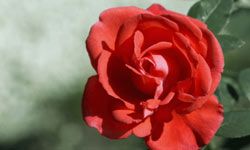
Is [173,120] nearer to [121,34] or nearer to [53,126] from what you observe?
[121,34]

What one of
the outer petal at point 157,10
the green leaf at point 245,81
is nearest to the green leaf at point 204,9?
the green leaf at point 245,81

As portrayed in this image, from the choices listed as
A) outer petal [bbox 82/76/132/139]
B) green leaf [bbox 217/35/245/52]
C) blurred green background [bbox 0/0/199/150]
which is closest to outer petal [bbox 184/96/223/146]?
outer petal [bbox 82/76/132/139]

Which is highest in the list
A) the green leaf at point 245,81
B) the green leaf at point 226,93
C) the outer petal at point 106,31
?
the outer petal at point 106,31

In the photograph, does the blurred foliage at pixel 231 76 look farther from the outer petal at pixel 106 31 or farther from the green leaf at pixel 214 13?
the outer petal at pixel 106 31

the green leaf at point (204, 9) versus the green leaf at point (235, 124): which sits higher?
the green leaf at point (204, 9)

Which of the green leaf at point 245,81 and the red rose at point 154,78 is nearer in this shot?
the red rose at point 154,78

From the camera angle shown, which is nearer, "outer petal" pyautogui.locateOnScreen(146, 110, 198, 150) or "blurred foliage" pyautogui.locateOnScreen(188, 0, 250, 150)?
"outer petal" pyautogui.locateOnScreen(146, 110, 198, 150)

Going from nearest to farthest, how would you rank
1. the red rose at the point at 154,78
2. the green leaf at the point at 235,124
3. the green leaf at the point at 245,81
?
the red rose at the point at 154,78
the green leaf at the point at 235,124
the green leaf at the point at 245,81

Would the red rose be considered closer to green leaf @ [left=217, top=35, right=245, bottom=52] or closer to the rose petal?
the rose petal
